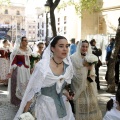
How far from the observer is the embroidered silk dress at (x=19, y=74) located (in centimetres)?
754

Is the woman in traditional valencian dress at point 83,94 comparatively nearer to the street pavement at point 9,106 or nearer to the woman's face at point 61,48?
the street pavement at point 9,106

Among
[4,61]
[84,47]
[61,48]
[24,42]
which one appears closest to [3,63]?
[4,61]

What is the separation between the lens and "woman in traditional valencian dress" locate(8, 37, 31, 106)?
7527 mm

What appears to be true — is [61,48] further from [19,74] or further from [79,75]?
[19,74]

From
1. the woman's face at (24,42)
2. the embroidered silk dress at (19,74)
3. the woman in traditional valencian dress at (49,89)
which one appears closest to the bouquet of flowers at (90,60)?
the woman in traditional valencian dress at (49,89)

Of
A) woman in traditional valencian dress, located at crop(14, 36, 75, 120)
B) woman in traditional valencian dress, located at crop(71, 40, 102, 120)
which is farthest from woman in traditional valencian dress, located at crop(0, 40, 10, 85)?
woman in traditional valencian dress, located at crop(14, 36, 75, 120)

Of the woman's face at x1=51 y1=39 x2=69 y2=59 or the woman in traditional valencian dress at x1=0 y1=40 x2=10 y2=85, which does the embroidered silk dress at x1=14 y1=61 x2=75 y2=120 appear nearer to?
the woman's face at x1=51 y1=39 x2=69 y2=59

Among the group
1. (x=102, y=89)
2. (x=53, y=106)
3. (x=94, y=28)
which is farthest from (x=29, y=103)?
(x=94, y=28)

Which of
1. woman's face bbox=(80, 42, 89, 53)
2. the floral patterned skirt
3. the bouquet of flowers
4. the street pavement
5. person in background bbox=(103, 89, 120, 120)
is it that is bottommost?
the street pavement

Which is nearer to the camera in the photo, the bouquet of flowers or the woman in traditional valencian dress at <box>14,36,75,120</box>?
the woman in traditional valencian dress at <box>14,36,75,120</box>

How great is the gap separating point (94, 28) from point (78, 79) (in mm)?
24599

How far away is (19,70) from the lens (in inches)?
299

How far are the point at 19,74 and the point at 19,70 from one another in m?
0.10

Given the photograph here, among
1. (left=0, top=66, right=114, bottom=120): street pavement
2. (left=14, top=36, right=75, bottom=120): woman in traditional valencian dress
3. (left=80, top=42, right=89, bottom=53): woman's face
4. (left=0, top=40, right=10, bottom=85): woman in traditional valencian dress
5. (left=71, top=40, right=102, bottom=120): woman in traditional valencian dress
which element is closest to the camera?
(left=14, top=36, right=75, bottom=120): woman in traditional valencian dress
